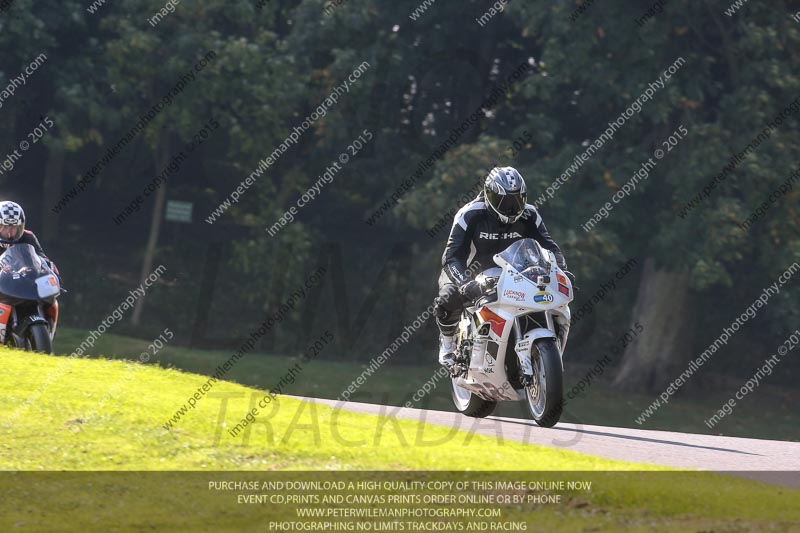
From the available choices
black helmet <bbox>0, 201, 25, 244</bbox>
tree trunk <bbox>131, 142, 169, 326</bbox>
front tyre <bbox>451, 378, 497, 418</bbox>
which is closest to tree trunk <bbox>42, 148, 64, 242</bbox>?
tree trunk <bbox>131, 142, 169, 326</bbox>

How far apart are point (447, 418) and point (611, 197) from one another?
45.9 feet

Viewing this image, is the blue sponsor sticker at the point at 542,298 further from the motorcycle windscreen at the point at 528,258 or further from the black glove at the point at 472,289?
the black glove at the point at 472,289

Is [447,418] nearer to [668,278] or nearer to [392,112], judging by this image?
[668,278]

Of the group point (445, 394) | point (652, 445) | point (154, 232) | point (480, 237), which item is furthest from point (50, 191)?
point (652, 445)

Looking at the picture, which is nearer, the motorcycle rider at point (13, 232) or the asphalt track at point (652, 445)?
the asphalt track at point (652, 445)

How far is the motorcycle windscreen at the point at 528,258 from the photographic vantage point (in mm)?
12070

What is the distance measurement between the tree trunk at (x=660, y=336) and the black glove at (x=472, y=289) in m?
17.0

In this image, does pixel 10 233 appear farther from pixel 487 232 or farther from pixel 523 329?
pixel 523 329

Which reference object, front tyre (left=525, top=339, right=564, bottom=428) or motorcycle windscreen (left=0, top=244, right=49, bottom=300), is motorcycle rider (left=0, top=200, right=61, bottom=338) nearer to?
motorcycle windscreen (left=0, top=244, right=49, bottom=300)

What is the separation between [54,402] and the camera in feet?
41.2

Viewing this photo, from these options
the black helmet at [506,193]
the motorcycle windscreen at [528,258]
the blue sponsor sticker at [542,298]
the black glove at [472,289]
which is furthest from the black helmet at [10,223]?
the blue sponsor sticker at [542,298]

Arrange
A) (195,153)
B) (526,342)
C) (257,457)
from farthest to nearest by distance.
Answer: (195,153) < (526,342) < (257,457)

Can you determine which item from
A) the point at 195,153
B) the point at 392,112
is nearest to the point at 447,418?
the point at 392,112

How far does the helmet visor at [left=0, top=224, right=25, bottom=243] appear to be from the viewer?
52.9ft
